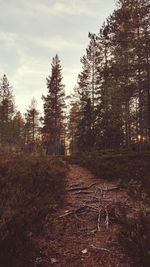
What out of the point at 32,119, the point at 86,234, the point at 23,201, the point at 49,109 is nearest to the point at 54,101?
the point at 49,109

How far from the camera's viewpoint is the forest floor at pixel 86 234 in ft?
19.2

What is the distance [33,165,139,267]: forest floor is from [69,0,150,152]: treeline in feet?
38.7

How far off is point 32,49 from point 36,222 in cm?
1936

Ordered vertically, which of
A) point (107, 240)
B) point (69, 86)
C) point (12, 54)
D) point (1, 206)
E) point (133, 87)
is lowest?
point (107, 240)

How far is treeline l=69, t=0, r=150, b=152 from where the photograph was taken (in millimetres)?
19578

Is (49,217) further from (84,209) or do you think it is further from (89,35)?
(89,35)

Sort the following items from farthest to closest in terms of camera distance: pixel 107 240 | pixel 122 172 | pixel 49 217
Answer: pixel 122 172 → pixel 49 217 → pixel 107 240

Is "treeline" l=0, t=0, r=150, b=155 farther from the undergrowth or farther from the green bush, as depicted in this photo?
the green bush

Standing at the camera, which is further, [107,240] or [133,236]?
[107,240]

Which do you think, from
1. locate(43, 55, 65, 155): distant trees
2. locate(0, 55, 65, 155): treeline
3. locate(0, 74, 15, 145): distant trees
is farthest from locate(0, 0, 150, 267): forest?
locate(0, 74, 15, 145): distant trees

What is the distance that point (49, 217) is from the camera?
7.83 m

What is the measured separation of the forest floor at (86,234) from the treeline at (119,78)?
38.7ft

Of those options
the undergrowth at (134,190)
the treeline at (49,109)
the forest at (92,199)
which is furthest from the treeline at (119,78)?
the undergrowth at (134,190)

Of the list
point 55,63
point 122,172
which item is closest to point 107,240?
point 122,172
